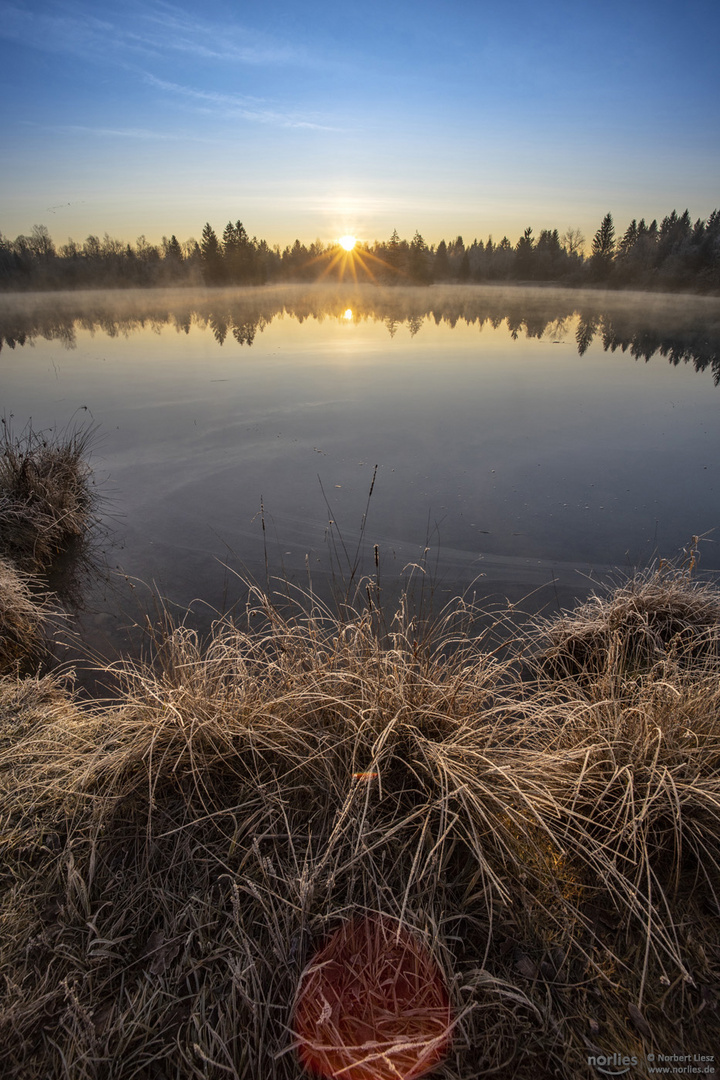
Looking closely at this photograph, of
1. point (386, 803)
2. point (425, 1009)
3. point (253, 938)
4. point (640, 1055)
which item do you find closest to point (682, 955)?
point (640, 1055)

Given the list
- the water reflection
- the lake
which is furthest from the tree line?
the lake

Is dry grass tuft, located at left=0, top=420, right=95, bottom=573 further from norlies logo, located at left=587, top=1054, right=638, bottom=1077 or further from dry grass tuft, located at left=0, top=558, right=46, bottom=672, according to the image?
norlies logo, located at left=587, top=1054, right=638, bottom=1077

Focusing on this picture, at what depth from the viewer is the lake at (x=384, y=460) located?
4.51 metres

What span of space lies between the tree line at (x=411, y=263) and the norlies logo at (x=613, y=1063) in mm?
55399

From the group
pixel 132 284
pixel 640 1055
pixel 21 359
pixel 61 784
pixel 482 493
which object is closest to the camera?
pixel 640 1055

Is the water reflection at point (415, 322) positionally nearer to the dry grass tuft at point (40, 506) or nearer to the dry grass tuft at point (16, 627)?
the dry grass tuft at point (40, 506)

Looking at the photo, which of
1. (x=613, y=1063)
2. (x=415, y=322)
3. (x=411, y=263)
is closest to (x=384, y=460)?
(x=613, y=1063)

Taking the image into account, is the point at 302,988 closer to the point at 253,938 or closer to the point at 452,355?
the point at 253,938

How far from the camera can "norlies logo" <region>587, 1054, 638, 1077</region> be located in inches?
48.1

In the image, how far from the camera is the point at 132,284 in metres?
52.8

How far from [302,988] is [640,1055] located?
0.84 metres

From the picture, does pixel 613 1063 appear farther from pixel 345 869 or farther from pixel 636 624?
pixel 636 624

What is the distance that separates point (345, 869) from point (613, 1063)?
774 mm

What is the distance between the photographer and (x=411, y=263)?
54062 mm
